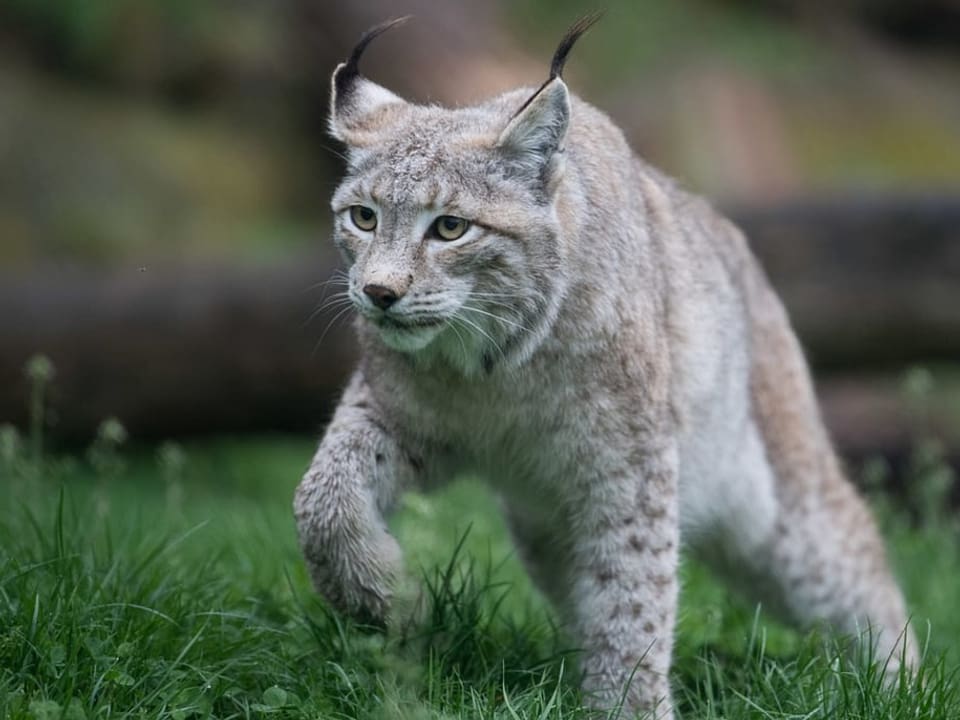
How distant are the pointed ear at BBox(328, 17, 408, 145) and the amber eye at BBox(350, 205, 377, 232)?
1.28ft

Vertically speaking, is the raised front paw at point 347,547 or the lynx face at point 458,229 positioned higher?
the lynx face at point 458,229

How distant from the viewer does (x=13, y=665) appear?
4.68 meters

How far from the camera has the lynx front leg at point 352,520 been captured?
17.0 feet

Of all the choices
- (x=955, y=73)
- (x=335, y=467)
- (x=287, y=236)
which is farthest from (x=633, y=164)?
(x=955, y=73)

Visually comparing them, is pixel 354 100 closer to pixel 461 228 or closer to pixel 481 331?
pixel 461 228

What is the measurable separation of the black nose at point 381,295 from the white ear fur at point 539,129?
0.74 meters

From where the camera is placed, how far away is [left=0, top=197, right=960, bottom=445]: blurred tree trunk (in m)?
10.4

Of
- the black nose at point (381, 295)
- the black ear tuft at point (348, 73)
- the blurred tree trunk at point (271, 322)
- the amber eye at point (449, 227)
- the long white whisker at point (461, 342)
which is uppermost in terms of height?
the black ear tuft at point (348, 73)

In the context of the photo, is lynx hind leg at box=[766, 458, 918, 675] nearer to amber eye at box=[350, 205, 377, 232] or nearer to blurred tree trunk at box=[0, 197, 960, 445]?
amber eye at box=[350, 205, 377, 232]

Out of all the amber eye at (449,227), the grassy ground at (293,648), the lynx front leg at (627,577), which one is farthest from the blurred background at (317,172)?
the amber eye at (449,227)

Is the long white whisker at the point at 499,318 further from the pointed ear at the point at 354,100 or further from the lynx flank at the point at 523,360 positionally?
the pointed ear at the point at 354,100

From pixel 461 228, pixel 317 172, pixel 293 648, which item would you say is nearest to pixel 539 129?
pixel 461 228

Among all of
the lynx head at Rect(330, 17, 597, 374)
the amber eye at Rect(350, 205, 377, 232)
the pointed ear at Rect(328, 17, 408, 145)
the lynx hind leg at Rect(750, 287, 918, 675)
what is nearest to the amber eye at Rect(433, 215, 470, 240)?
the lynx head at Rect(330, 17, 597, 374)

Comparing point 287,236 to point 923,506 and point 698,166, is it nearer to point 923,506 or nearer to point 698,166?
point 698,166
